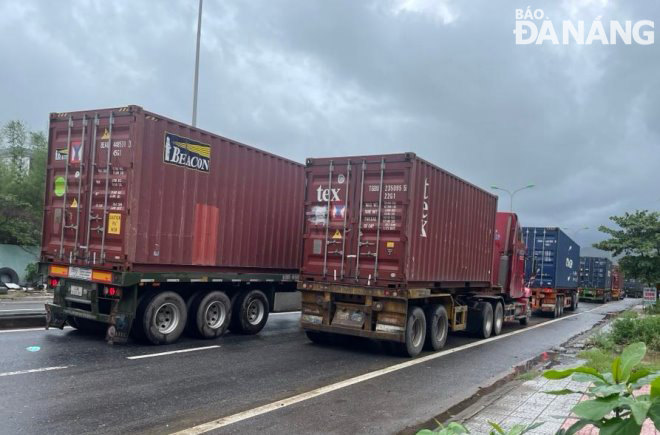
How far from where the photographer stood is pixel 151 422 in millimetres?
5449

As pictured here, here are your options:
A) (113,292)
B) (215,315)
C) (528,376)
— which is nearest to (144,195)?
(113,292)

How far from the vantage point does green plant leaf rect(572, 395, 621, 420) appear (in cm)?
176

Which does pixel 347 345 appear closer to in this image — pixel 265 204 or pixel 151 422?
pixel 265 204

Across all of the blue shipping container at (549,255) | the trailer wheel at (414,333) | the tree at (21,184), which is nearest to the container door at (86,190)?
the trailer wheel at (414,333)

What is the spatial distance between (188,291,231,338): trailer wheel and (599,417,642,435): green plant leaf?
9323 mm

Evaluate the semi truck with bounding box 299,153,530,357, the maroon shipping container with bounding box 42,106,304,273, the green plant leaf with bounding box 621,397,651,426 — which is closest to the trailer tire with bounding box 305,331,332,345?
the semi truck with bounding box 299,153,530,357

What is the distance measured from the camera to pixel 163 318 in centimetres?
984

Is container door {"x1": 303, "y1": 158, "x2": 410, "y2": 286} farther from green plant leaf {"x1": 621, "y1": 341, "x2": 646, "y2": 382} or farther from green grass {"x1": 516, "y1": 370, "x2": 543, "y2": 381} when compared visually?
green plant leaf {"x1": 621, "y1": 341, "x2": 646, "y2": 382}

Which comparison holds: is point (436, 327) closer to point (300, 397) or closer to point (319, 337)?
point (319, 337)

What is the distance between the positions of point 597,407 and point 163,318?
29.4 ft

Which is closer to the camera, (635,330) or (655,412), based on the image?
(655,412)

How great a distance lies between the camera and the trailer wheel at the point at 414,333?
10.0 metres

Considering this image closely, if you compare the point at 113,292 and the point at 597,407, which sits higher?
the point at 597,407

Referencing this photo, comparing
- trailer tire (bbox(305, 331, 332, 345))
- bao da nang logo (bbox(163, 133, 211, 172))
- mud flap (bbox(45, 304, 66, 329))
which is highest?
bao da nang logo (bbox(163, 133, 211, 172))
